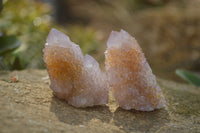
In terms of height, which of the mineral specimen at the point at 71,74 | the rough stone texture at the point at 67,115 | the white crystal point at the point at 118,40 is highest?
the white crystal point at the point at 118,40

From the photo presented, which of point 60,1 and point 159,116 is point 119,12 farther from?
point 159,116

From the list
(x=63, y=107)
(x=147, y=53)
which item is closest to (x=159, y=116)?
(x=63, y=107)

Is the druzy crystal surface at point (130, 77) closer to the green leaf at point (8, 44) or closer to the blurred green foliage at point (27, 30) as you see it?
the green leaf at point (8, 44)

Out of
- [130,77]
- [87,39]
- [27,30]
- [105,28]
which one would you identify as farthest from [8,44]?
[105,28]

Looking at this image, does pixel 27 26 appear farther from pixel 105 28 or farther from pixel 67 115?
pixel 105 28

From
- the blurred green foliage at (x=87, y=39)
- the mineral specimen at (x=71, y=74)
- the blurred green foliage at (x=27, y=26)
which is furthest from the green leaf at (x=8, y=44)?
the blurred green foliage at (x=87, y=39)

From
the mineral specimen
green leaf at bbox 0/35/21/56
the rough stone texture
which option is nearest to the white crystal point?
the mineral specimen

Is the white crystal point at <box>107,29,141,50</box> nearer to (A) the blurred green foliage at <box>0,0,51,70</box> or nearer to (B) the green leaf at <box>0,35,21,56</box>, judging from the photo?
(B) the green leaf at <box>0,35,21,56</box>
